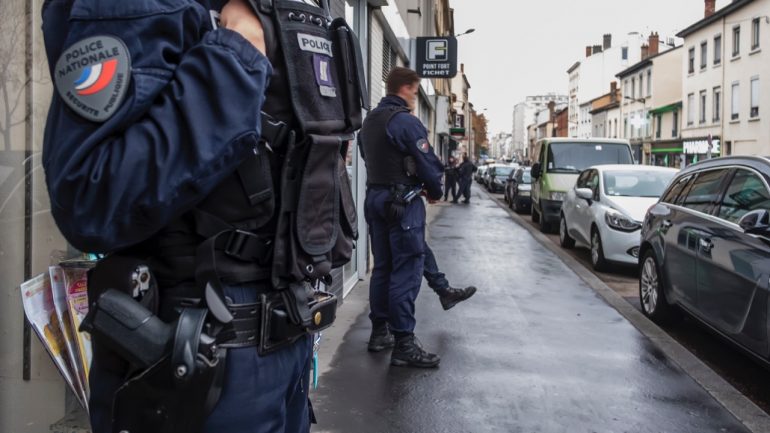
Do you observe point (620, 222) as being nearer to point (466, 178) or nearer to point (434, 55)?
point (434, 55)

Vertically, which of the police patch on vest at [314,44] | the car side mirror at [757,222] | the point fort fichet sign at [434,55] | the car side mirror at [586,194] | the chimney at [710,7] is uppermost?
the chimney at [710,7]

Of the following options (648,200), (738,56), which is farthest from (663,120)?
(648,200)

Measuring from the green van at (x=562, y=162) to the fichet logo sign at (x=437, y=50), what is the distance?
350cm

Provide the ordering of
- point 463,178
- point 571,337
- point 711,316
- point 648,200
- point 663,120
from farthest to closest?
point 663,120 → point 463,178 → point 648,200 → point 571,337 → point 711,316

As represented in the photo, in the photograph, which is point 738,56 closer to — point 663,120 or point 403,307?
point 663,120

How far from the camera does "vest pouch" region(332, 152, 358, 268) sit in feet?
6.17

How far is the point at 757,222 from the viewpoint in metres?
4.85

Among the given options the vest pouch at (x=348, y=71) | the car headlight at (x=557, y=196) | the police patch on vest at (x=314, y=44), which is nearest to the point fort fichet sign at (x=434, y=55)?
the car headlight at (x=557, y=196)

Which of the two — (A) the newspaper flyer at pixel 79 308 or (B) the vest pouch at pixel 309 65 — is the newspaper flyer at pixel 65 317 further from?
(B) the vest pouch at pixel 309 65

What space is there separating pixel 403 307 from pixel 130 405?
3.84 metres

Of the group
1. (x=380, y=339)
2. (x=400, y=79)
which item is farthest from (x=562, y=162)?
(x=400, y=79)

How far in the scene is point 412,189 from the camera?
5.22 m

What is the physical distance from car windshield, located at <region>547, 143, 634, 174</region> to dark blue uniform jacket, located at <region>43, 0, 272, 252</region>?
16.4m

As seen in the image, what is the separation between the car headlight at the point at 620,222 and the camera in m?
10.5
